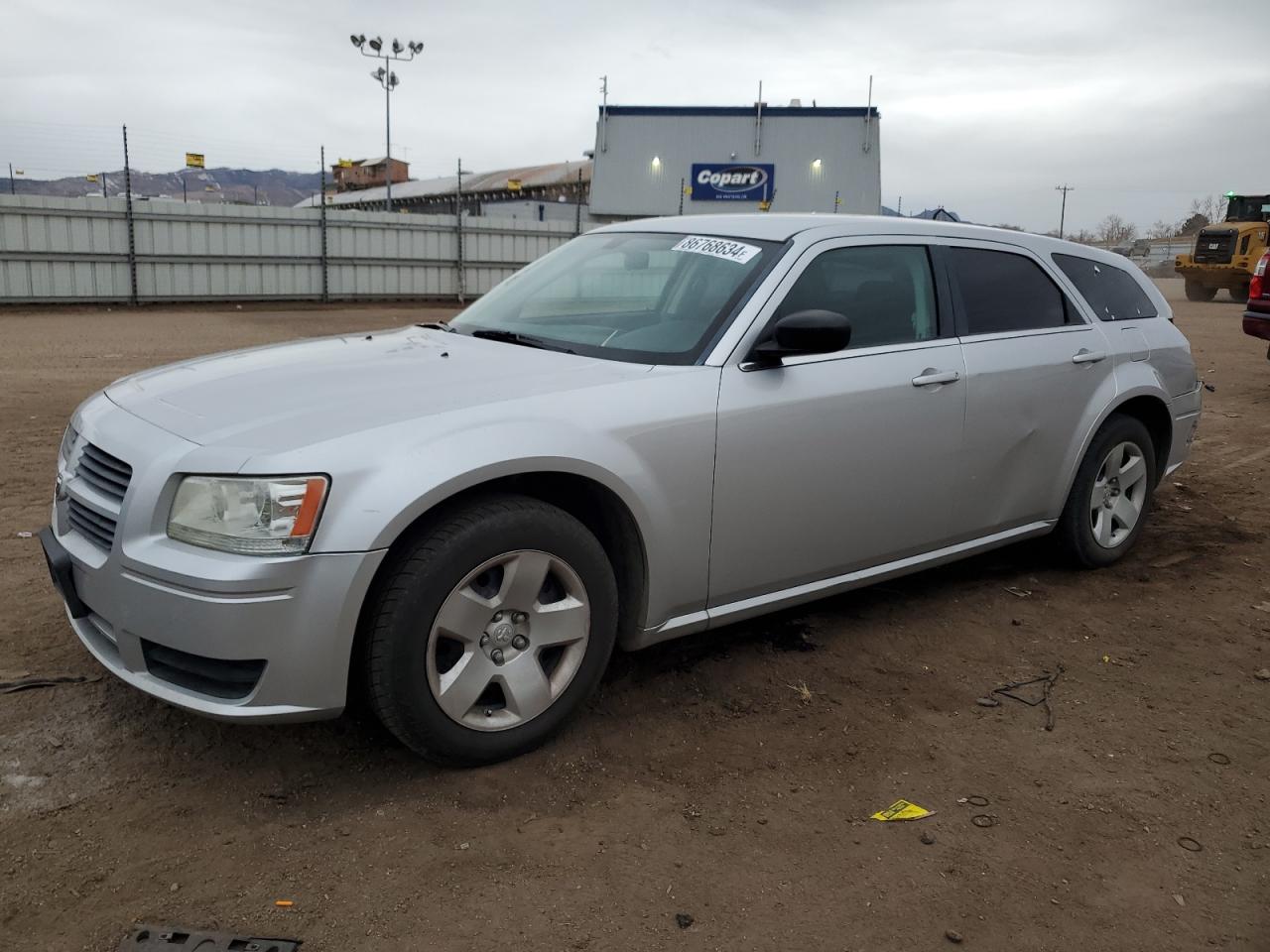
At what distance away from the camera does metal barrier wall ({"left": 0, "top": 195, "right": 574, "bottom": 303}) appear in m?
19.1

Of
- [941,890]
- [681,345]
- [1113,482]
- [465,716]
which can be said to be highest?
[681,345]

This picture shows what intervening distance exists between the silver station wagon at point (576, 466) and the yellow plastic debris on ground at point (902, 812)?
84 cm

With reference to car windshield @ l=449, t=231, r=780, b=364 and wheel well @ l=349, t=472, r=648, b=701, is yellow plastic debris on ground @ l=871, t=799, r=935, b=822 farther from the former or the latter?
car windshield @ l=449, t=231, r=780, b=364

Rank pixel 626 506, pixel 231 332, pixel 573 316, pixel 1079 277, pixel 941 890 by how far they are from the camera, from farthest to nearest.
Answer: pixel 231 332 → pixel 1079 277 → pixel 573 316 → pixel 626 506 → pixel 941 890

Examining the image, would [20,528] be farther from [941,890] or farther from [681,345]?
[941,890]

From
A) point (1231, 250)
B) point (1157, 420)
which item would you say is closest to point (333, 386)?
point (1157, 420)

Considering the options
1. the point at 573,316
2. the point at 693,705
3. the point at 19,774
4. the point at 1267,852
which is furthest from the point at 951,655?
the point at 19,774

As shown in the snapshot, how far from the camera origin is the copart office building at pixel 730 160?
32.6 meters

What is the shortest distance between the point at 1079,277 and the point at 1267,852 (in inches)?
109

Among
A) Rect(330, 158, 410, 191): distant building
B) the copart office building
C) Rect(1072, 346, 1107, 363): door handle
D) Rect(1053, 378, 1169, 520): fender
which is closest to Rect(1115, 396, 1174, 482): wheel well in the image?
Rect(1053, 378, 1169, 520): fender

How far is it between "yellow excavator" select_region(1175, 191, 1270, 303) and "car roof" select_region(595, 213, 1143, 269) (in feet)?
81.2

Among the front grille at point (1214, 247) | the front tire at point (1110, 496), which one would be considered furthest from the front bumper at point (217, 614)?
the front grille at point (1214, 247)

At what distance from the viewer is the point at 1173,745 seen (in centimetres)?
331

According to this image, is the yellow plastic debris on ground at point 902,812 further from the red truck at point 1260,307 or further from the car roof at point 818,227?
the red truck at point 1260,307
